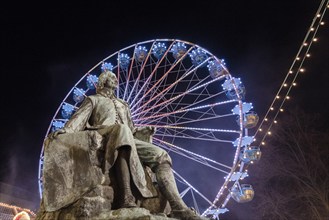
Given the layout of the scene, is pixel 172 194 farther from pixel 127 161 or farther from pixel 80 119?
pixel 80 119

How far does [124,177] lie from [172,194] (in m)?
0.57

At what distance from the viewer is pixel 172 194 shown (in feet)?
12.8

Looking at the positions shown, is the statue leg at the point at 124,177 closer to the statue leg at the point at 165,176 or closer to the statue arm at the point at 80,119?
the statue leg at the point at 165,176

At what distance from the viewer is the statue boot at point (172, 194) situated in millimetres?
3658

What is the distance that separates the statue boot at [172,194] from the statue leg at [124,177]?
402 millimetres

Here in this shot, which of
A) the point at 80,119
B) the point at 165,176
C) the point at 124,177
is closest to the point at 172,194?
the point at 165,176

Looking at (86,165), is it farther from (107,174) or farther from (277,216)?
(277,216)

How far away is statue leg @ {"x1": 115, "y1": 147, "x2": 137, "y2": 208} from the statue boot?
0.40 m

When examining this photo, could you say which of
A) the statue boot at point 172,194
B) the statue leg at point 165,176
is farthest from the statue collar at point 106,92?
the statue boot at point 172,194

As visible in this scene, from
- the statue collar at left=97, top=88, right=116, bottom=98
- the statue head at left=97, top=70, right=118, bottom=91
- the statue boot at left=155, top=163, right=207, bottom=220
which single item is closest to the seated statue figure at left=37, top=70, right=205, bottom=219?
the statue boot at left=155, top=163, right=207, bottom=220

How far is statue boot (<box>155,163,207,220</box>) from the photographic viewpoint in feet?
12.0

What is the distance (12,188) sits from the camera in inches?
861

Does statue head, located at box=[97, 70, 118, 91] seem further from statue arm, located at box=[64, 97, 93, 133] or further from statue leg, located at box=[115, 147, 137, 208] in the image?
statue leg, located at box=[115, 147, 137, 208]

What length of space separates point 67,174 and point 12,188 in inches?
807
